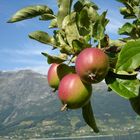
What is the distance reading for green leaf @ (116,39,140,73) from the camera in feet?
6.68

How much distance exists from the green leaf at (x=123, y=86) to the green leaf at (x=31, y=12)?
0.89m

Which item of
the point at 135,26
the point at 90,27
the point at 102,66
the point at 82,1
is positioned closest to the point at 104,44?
the point at 90,27

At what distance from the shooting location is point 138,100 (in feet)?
8.02

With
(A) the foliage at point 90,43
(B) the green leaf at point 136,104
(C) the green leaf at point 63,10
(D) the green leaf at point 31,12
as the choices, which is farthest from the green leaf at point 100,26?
(D) the green leaf at point 31,12

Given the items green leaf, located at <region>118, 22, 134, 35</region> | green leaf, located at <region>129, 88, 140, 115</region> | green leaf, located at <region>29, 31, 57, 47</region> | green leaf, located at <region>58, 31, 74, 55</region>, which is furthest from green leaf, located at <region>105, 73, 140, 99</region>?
green leaf, located at <region>118, 22, 134, 35</region>

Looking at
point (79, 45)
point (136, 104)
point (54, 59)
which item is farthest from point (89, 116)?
point (79, 45)

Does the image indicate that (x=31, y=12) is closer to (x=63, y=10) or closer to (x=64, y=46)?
(x=63, y=10)

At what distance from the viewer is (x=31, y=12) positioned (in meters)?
2.90

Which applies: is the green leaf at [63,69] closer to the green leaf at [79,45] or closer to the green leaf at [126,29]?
the green leaf at [79,45]

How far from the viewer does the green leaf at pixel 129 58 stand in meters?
2.04

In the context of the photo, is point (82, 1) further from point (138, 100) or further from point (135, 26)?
point (138, 100)

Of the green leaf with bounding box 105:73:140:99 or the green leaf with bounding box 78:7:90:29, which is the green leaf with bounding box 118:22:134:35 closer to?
the green leaf with bounding box 78:7:90:29

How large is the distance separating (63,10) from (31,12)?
0.39 meters

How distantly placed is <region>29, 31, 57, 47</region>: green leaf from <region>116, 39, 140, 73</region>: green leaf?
0.66 metres
